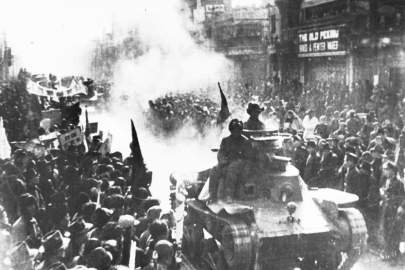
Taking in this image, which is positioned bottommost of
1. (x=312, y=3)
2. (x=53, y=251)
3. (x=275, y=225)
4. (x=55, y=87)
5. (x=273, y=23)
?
(x=275, y=225)

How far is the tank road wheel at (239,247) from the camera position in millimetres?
7895

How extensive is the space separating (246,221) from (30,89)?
836 inches

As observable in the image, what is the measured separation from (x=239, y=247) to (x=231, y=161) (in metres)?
1.68

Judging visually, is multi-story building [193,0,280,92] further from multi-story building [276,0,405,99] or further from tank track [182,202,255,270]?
tank track [182,202,255,270]

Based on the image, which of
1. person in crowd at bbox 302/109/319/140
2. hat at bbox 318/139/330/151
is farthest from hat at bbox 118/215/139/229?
person in crowd at bbox 302/109/319/140

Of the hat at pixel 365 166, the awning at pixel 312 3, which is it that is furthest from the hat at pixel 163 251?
the awning at pixel 312 3

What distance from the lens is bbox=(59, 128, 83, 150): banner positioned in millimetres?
13000

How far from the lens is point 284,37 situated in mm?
42438

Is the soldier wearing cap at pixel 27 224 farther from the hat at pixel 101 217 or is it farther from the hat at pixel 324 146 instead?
the hat at pixel 324 146

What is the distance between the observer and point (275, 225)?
8344 millimetres

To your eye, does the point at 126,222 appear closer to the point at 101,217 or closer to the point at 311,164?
the point at 101,217

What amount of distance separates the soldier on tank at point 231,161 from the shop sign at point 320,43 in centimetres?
2500

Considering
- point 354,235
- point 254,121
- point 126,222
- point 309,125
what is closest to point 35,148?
point 254,121

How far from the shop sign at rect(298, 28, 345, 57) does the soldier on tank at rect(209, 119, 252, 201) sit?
24996 millimetres
